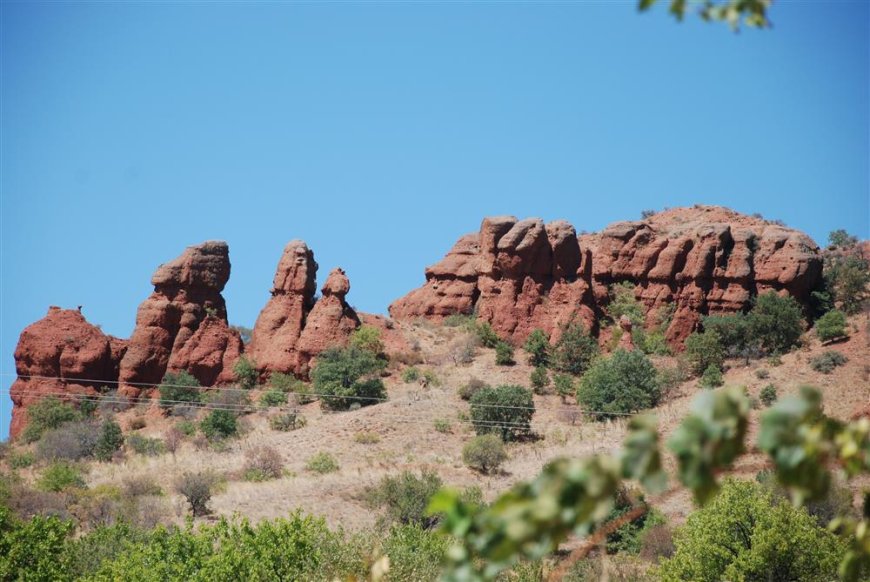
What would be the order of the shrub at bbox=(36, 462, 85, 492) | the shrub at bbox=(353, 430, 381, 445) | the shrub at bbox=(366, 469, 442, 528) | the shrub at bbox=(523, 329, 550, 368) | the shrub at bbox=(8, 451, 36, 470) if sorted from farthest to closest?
the shrub at bbox=(523, 329, 550, 368) < the shrub at bbox=(8, 451, 36, 470) < the shrub at bbox=(353, 430, 381, 445) < the shrub at bbox=(36, 462, 85, 492) < the shrub at bbox=(366, 469, 442, 528)

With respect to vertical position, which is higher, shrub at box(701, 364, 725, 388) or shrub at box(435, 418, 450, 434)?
shrub at box(701, 364, 725, 388)

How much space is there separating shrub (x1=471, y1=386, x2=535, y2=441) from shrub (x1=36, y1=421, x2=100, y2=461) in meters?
16.8

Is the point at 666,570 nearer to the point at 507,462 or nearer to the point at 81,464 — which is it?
the point at 507,462

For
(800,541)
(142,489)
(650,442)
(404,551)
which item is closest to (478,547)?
(650,442)

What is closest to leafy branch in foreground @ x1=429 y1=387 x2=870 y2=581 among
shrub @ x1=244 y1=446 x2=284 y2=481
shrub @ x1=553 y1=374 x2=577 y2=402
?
shrub @ x1=244 y1=446 x2=284 y2=481

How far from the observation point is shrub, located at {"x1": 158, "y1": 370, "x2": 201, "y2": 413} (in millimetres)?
51125

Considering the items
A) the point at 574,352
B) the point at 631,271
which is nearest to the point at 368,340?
the point at 574,352

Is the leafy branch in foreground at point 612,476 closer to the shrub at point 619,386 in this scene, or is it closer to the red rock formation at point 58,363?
the shrub at point 619,386

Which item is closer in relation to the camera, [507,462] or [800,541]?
[800,541]

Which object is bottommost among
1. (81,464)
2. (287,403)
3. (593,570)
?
(593,570)

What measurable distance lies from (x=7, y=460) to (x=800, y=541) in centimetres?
3384

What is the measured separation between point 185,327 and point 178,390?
13.7 feet

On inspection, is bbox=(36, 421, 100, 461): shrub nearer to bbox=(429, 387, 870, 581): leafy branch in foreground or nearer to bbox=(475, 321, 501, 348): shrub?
bbox=(475, 321, 501, 348): shrub

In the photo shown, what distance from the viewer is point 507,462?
3984cm
